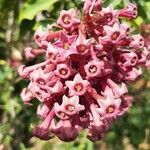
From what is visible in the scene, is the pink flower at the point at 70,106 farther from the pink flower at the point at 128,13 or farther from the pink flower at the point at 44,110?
the pink flower at the point at 128,13

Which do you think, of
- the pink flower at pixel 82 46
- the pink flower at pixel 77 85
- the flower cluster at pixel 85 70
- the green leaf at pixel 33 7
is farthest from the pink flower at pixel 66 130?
the green leaf at pixel 33 7

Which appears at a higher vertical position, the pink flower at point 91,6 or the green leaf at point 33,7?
the pink flower at point 91,6

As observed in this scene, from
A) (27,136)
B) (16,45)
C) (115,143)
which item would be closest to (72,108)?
(16,45)

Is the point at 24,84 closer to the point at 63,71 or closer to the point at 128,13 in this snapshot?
the point at 128,13

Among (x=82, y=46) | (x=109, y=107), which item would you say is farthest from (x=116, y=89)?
(x=82, y=46)

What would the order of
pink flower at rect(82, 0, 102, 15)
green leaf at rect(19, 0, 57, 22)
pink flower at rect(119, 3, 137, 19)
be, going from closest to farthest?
pink flower at rect(82, 0, 102, 15)
pink flower at rect(119, 3, 137, 19)
green leaf at rect(19, 0, 57, 22)

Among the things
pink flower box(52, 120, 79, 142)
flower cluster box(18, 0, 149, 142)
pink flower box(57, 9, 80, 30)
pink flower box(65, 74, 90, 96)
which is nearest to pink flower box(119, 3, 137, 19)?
flower cluster box(18, 0, 149, 142)

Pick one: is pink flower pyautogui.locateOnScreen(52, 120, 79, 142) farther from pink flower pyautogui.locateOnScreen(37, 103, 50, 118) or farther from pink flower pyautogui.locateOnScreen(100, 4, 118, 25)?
pink flower pyautogui.locateOnScreen(100, 4, 118, 25)
